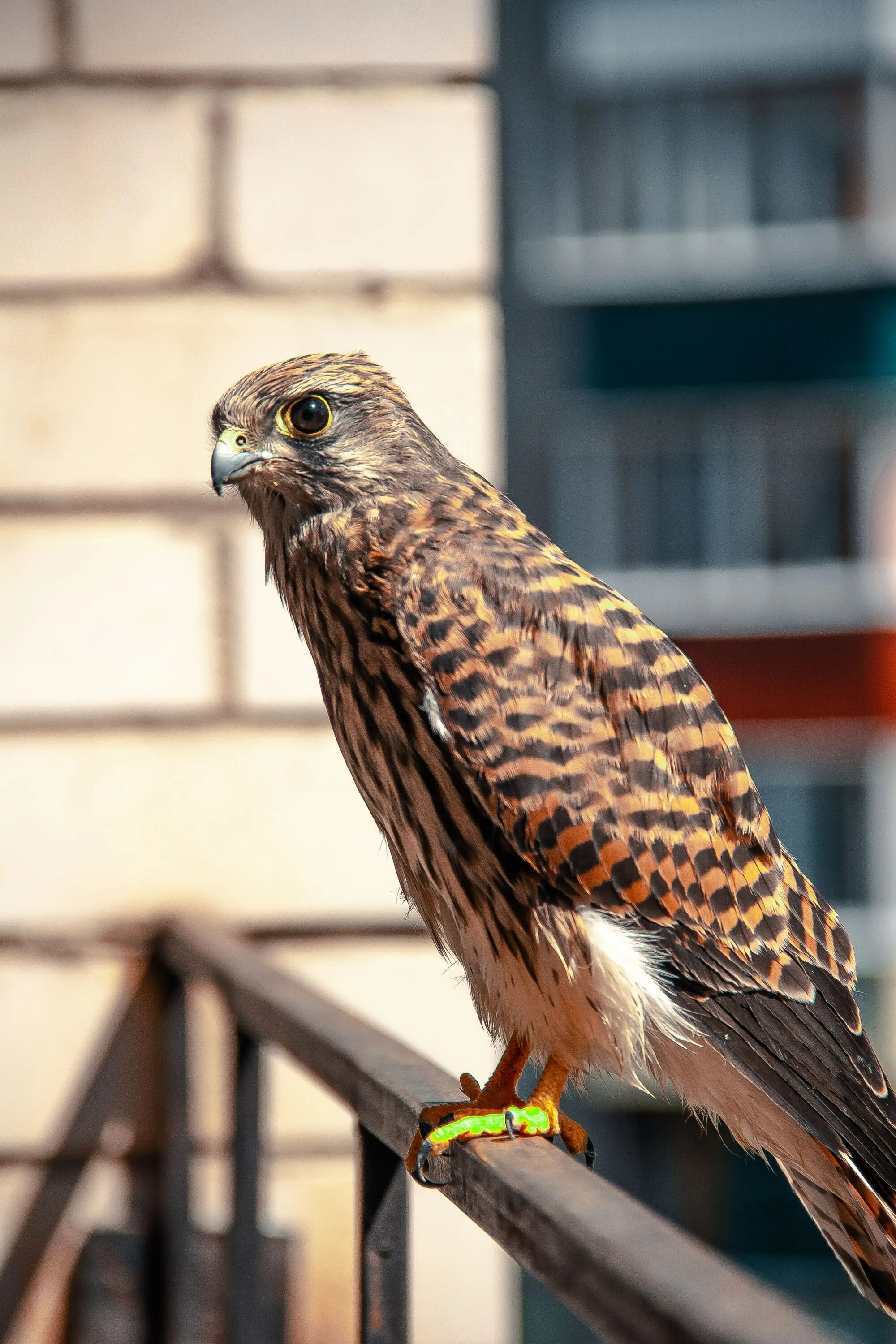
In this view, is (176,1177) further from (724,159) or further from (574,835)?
(724,159)

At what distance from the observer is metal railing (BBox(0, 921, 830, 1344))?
771 millimetres

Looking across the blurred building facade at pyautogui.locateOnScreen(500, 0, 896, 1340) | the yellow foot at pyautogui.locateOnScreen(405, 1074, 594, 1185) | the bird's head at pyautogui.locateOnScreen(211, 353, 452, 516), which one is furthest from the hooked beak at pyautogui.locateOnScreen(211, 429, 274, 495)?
the blurred building facade at pyautogui.locateOnScreen(500, 0, 896, 1340)

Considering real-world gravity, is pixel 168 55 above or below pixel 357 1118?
above

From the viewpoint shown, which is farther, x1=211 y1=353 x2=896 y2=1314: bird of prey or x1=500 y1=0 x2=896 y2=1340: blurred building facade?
x1=500 y1=0 x2=896 y2=1340: blurred building facade

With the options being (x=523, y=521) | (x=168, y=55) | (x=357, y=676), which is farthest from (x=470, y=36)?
(x=357, y=676)

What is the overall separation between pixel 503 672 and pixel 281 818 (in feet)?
3.11

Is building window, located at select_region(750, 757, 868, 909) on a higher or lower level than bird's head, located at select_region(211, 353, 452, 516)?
lower

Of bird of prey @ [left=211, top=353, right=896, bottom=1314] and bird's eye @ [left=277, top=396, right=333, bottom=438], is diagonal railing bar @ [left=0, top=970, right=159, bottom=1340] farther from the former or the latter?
bird's eye @ [left=277, top=396, right=333, bottom=438]

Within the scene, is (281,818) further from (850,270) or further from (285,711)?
(850,270)

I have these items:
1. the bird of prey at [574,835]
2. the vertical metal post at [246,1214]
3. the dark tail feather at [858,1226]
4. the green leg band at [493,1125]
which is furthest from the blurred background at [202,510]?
the green leg band at [493,1125]

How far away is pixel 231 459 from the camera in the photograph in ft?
5.92

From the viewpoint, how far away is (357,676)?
173 centimetres

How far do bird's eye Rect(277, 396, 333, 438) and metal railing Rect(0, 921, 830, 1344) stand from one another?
2.16 ft

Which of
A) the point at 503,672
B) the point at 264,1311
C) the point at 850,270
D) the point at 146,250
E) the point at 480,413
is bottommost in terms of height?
the point at 264,1311
